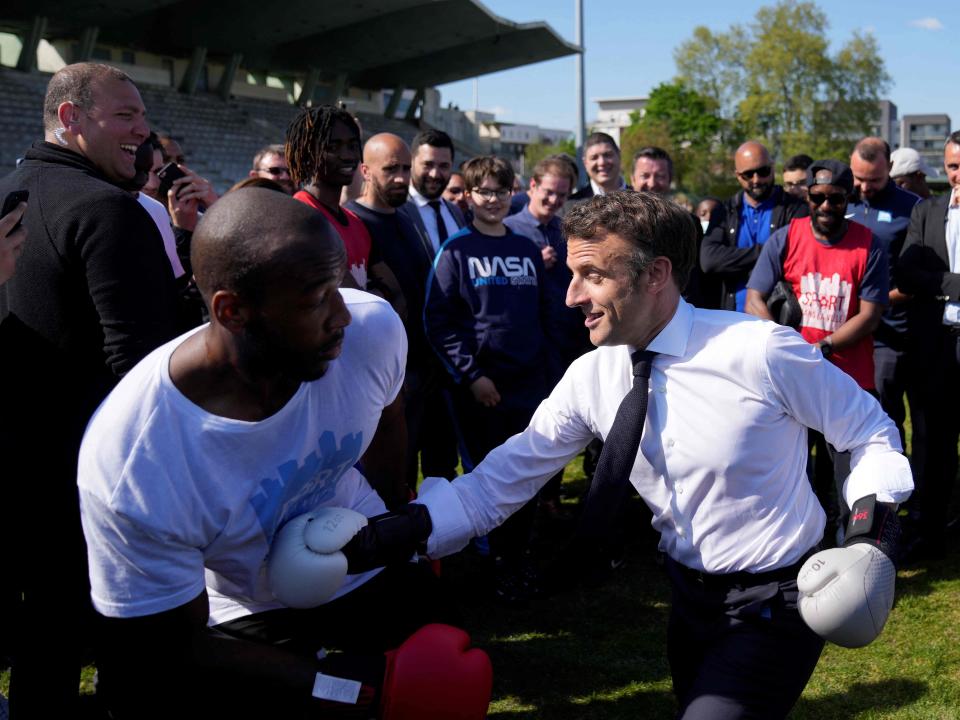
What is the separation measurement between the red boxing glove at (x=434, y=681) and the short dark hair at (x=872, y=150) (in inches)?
186

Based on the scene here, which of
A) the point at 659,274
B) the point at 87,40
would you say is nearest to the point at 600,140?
the point at 659,274

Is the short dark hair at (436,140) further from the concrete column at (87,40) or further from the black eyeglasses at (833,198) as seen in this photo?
the concrete column at (87,40)

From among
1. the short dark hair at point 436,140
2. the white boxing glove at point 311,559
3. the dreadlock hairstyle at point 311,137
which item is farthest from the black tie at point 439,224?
the white boxing glove at point 311,559

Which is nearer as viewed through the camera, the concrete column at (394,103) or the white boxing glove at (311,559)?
the white boxing glove at (311,559)

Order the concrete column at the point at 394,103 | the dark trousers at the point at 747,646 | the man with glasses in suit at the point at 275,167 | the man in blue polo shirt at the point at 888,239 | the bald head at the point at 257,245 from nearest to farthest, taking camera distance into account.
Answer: the bald head at the point at 257,245 < the dark trousers at the point at 747,646 < the man in blue polo shirt at the point at 888,239 < the man with glasses in suit at the point at 275,167 < the concrete column at the point at 394,103

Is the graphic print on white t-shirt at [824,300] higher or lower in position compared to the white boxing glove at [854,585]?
higher

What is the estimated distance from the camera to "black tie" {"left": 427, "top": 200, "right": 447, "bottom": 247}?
5758 millimetres

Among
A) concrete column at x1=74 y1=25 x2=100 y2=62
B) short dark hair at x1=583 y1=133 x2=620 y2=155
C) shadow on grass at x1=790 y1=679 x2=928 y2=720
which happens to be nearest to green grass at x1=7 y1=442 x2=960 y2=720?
shadow on grass at x1=790 y1=679 x2=928 y2=720

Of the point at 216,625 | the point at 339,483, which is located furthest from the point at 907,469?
the point at 216,625

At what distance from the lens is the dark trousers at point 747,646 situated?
2273mm

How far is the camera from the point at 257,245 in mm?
1881

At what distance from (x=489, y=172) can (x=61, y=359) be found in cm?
262

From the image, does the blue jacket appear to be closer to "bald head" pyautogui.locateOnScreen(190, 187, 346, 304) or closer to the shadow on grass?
the shadow on grass

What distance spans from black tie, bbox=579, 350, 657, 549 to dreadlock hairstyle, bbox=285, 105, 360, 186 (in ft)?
7.10
